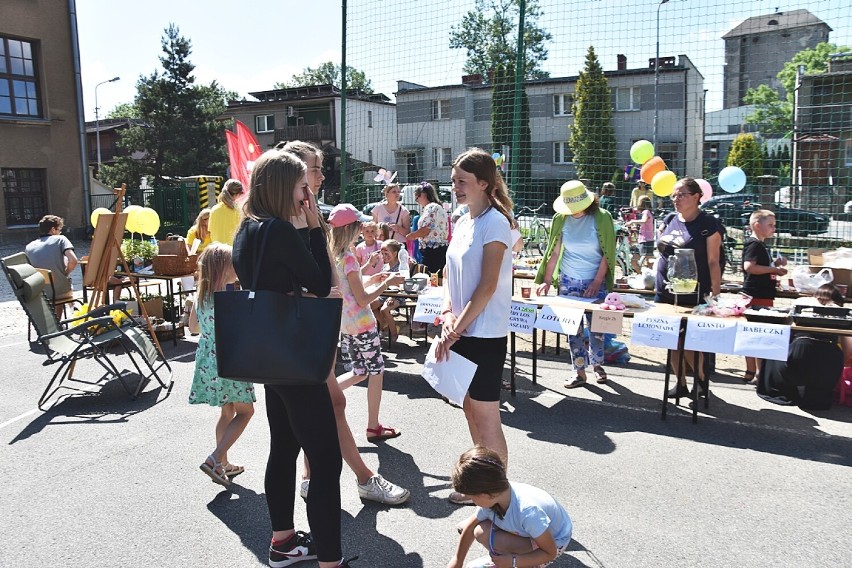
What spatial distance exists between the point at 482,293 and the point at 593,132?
50.5 feet

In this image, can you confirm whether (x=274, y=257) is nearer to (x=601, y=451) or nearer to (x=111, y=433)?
(x=601, y=451)

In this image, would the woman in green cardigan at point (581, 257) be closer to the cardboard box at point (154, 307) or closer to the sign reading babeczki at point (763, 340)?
the sign reading babeczki at point (763, 340)

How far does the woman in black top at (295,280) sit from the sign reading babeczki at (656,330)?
9.07ft

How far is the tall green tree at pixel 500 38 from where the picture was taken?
10477 millimetres

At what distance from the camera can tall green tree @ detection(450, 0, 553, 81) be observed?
34.4 ft

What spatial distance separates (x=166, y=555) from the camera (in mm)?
3043

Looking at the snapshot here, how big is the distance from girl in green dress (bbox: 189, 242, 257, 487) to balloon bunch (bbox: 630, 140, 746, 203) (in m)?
5.51

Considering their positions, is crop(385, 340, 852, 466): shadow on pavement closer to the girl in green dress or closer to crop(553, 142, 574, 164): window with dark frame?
the girl in green dress

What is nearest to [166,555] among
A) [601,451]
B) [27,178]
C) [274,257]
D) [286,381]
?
[286,381]

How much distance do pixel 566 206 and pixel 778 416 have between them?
2.21m

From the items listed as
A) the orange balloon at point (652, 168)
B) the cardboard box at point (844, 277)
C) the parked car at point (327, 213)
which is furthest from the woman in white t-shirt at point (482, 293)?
the orange balloon at point (652, 168)

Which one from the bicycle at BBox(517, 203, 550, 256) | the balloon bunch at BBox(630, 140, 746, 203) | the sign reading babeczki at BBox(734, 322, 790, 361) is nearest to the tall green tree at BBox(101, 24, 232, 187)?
the bicycle at BBox(517, 203, 550, 256)

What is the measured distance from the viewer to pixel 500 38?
2048 centimetres

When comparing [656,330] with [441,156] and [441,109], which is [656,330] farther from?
[441,156]
